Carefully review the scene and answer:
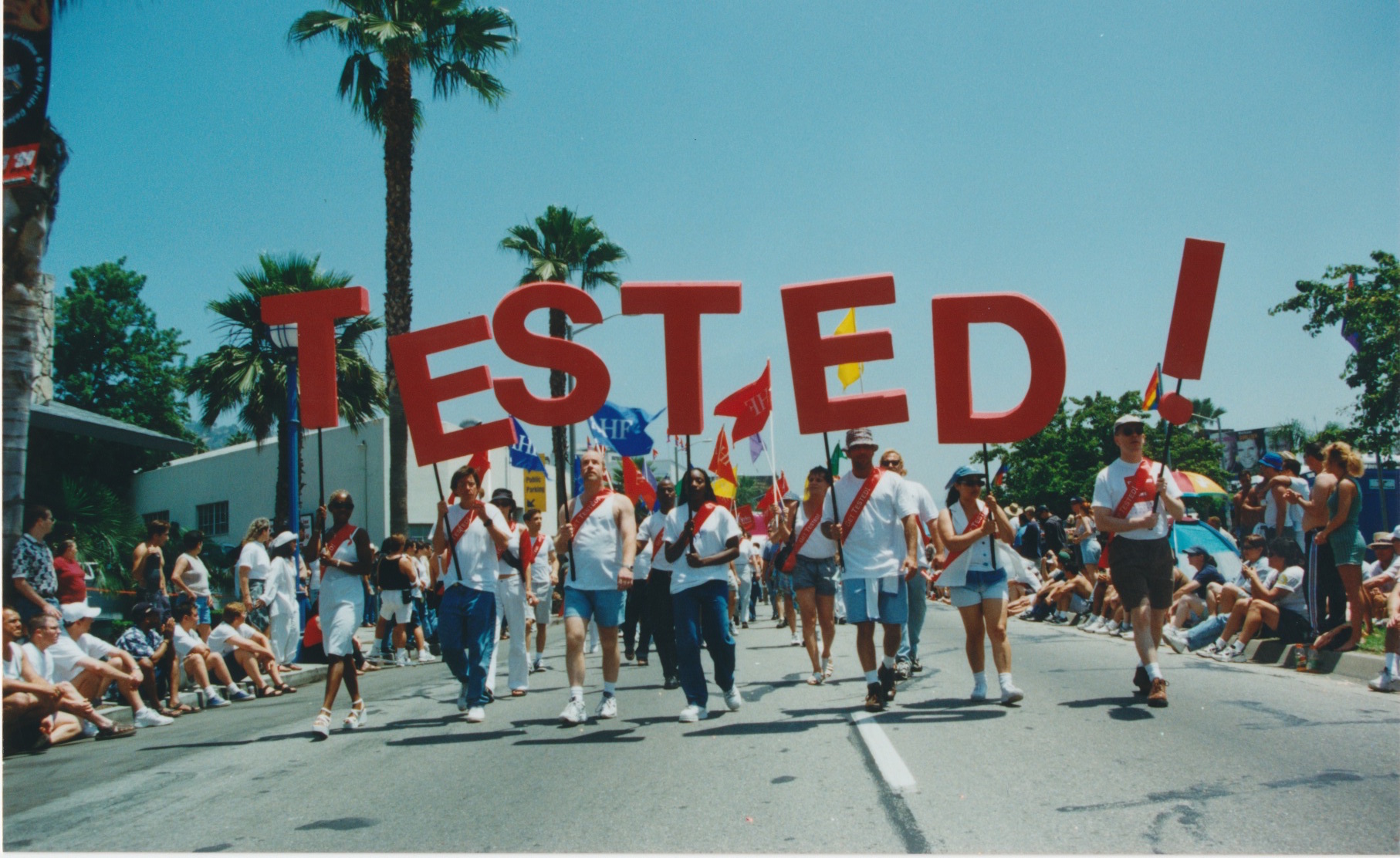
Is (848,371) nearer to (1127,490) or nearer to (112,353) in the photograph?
(1127,490)

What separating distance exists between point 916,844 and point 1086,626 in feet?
39.3

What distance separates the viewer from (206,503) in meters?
38.3

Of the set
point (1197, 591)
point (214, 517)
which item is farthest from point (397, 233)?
point (214, 517)

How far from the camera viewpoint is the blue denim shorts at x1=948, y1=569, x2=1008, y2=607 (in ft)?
24.8

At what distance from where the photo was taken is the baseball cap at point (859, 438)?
7625 millimetres

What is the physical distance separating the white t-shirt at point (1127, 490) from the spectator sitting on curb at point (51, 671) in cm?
806

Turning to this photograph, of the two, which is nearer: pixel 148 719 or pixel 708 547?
pixel 708 547

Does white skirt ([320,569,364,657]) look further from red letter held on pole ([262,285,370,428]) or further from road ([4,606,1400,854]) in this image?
red letter held on pole ([262,285,370,428])

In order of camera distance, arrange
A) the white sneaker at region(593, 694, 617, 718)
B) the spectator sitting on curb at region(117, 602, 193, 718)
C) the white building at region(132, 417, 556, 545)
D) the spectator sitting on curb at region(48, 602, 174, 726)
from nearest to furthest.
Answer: the white sneaker at region(593, 694, 617, 718), the spectator sitting on curb at region(48, 602, 174, 726), the spectator sitting on curb at region(117, 602, 193, 718), the white building at region(132, 417, 556, 545)

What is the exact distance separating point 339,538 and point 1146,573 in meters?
5.84

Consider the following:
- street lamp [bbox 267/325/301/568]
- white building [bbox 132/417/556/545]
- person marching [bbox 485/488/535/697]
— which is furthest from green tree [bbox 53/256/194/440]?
person marching [bbox 485/488/535/697]

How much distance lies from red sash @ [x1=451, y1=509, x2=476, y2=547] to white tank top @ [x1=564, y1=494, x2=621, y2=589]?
1.02m

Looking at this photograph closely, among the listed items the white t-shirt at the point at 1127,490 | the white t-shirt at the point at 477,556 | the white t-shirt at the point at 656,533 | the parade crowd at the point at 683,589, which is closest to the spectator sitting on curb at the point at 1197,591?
the parade crowd at the point at 683,589

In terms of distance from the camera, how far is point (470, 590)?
26.7 feet
